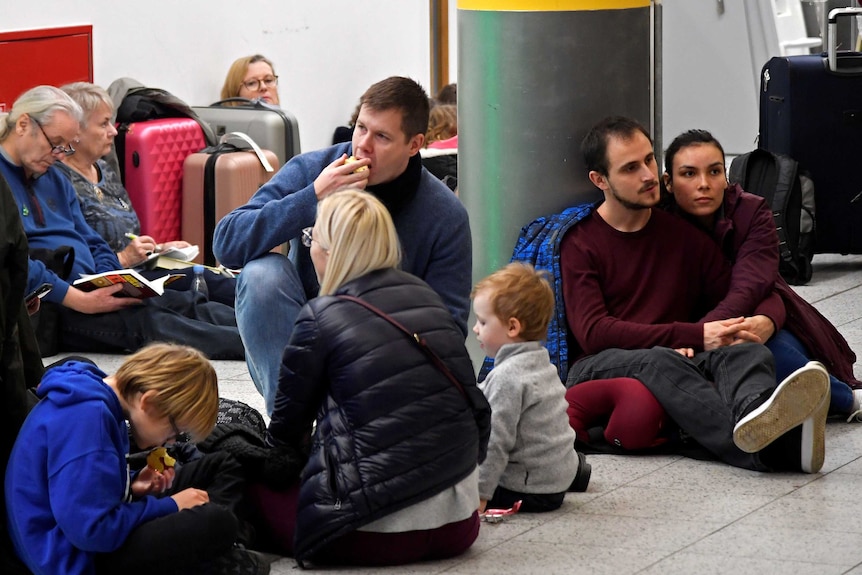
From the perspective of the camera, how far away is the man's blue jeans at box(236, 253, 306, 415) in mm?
4707

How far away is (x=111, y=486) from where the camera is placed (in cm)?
345

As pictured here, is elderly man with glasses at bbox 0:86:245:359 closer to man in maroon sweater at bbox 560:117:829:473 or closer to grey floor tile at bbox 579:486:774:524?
man in maroon sweater at bbox 560:117:829:473

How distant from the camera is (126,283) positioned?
6441mm

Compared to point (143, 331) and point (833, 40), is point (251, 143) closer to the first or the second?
point (143, 331)

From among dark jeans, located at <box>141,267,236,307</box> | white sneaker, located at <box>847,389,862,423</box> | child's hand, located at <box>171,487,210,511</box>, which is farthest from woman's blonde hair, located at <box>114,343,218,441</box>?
dark jeans, located at <box>141,267,236,307</box>

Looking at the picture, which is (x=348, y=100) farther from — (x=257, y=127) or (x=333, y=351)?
(x=333, y=351)

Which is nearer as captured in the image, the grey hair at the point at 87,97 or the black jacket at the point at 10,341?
the black jacket at the point at 10,341

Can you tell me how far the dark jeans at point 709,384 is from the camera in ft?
15.4

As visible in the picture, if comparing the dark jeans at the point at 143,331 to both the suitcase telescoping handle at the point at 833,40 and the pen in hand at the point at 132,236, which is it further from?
the suitcase telescoping handle at the point at 833,40

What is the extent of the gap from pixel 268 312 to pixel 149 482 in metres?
1.01

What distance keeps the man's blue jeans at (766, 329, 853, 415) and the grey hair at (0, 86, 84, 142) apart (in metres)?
3.19

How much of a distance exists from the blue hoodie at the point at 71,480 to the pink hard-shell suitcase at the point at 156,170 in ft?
14.4

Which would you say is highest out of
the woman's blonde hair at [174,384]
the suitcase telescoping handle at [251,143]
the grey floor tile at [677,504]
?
the suitcase telescoping handle at [251,143]

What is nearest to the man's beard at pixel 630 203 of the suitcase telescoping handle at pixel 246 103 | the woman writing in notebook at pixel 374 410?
the woman writing in notebook at pixel 374 410
